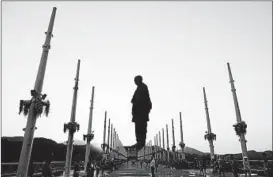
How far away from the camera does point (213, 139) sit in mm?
32625

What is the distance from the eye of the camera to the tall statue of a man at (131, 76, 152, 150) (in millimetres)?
4027

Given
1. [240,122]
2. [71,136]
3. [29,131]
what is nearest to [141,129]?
[29,131]

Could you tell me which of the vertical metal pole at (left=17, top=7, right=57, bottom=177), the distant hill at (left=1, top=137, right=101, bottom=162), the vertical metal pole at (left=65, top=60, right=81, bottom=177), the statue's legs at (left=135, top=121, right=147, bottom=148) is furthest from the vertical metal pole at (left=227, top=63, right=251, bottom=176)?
the statue's legs at (left=135, top=121, right=147, bottom=148)

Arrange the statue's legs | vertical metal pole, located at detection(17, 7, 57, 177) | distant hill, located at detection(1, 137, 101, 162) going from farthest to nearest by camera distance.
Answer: distant hill, located at detection(1, 137, 101, 162) < vertical metal pole, located at detection(17, 7, 57, 177) < the statue's legs

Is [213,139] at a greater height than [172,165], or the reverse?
[213,139]

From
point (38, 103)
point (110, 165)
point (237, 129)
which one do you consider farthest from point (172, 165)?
point (38, 103)

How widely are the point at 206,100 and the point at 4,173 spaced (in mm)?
29179

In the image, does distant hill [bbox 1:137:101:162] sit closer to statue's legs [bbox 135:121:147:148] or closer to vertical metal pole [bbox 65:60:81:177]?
vertical metal pole [bbox 65:60:81:177]

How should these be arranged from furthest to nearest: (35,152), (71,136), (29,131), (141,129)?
(35,152), (71,136), (29,131), (141,129)

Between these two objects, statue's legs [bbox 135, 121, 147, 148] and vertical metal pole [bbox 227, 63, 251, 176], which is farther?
vertical metal pole [bbox 227, 63, 251, 176]

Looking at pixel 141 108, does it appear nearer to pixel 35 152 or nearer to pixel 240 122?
pixel 240 122

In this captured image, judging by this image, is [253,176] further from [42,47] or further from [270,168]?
[42,47]

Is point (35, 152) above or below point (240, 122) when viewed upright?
below

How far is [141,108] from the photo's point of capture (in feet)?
13.3
